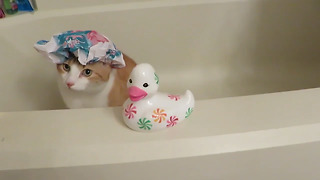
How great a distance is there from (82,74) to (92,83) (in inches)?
1.7

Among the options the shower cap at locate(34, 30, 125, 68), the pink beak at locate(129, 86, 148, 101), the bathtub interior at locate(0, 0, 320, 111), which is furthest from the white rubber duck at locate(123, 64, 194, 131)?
the bathtub interior at locate(0, 0, 320, 111)

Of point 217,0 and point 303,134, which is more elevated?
point 217,0

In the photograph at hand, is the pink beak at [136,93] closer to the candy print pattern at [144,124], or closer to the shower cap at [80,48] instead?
the candy print pattern at [144,124]

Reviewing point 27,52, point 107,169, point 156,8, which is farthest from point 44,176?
point 156,8

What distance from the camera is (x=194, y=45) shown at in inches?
52.1

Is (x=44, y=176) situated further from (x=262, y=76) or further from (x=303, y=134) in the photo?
(x=262, y=76)

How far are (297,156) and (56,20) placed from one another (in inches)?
35.6

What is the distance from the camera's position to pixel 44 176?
24.8 inches

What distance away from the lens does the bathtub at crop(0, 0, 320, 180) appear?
2.06 feet

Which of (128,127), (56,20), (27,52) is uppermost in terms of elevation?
(56,20)

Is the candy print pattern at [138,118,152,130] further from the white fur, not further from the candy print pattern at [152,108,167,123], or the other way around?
the white fur

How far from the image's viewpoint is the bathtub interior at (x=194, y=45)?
115cm

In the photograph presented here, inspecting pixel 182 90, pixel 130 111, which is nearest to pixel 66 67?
pixel 130 111

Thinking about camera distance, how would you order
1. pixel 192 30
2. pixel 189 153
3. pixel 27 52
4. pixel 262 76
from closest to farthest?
1. pixel 189 153
2. pixel 27 52
3. pixel 192 30
4. pixel 262 76
